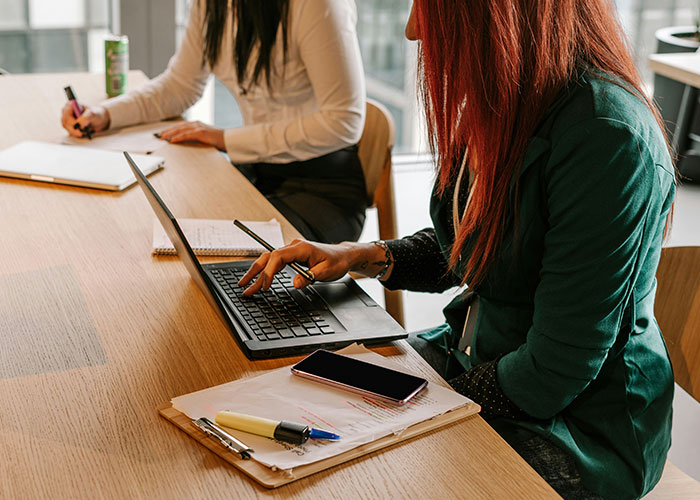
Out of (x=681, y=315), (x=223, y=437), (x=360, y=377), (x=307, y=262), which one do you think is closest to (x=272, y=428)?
(x=223, y=437)

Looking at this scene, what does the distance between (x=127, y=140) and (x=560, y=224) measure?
1211 mm

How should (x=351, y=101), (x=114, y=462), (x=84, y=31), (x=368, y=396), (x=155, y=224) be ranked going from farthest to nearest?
(x=84, y=31) → (x=351, y=101) → (x=155, y=224) → (x=368, y=396) → (x=114, y=462)

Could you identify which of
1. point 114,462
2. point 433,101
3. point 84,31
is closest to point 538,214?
point 433,101

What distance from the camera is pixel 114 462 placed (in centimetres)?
77

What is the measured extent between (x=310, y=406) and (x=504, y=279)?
37cm

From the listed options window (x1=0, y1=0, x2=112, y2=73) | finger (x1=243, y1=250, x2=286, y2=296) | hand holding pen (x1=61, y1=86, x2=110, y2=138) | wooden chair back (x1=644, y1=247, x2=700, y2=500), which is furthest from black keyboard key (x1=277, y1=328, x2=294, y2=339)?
window (x1=0, y1=0, x2=112, y2=73)

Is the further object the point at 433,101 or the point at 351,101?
the point at 351,101

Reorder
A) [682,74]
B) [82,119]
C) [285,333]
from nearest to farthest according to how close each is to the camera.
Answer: [285,333]
[82,119]
[682,74]

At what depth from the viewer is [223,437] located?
0.80 m

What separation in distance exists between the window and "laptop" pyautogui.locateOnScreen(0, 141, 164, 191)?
5.23ft

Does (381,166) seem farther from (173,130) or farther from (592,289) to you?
(592,289)

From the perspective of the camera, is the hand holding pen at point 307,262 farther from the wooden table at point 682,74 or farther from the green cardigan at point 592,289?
the wooden table at point 682,74

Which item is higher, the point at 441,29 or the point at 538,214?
the point at 441,29

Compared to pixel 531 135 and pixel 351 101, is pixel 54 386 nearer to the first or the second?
pixel 531 135
